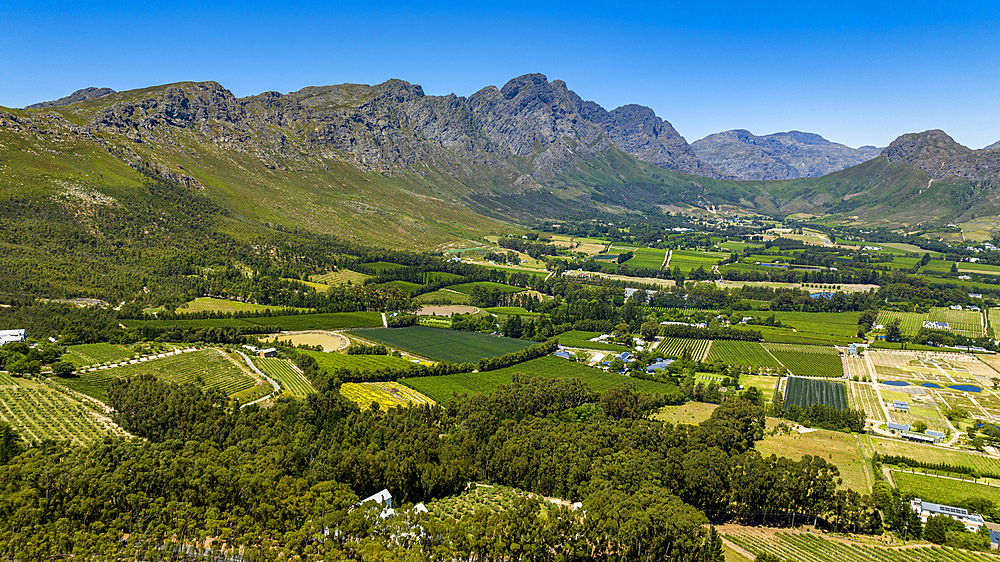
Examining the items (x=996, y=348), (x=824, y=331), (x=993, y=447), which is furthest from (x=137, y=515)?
(x=996, y=348)

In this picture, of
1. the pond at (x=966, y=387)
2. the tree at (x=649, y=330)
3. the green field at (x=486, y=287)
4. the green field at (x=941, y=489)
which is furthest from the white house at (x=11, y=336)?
the pond at (x=966, y=387)

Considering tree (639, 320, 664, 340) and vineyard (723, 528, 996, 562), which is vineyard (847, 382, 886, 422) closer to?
vineyard (723, 528, 996, 562)

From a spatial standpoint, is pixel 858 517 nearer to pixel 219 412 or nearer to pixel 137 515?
pixel 137 515

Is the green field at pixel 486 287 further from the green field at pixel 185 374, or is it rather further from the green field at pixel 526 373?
the green field at pixel 185 374

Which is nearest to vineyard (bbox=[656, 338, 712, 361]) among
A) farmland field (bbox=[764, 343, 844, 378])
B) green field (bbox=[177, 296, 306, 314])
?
farmland field (bbox=[764, 343, 844, 378])

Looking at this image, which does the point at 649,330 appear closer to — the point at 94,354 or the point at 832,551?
the point at 832,551

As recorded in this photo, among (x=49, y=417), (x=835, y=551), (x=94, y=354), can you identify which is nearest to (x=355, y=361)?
(x=94, y=354)
